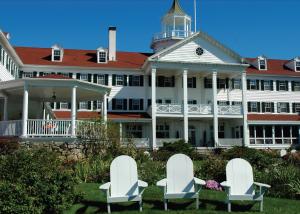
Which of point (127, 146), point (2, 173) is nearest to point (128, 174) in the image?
point (2, 173)

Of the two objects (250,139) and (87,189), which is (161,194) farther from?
(250,139)

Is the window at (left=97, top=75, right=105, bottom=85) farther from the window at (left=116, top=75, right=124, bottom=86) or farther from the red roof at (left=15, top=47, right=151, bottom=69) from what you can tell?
the window at (left=116, top=75, right=124, bottom=86)

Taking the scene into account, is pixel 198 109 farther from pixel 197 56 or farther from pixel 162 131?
pixel 197 56

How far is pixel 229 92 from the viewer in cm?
3778

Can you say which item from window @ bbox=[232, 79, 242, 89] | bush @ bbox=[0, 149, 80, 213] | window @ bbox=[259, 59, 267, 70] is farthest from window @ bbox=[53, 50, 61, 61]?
bush @ bbox=[0, 149, 80, 213]

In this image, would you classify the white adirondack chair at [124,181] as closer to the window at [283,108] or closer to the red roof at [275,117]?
the red roof at [275,117]

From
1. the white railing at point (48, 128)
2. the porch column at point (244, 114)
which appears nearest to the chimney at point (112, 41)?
the porch column at point (244, 114)

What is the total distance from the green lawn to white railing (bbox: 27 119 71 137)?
10112mm

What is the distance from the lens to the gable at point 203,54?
34.4m

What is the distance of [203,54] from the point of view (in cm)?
3531

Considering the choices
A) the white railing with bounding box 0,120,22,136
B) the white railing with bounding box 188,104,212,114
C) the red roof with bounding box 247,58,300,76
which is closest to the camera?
the white railing with bounding box 0,120,22,136

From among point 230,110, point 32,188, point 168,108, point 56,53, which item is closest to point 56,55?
point 56,53

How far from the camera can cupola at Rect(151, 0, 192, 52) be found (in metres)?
39.7

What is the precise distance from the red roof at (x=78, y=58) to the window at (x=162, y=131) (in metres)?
6.09
